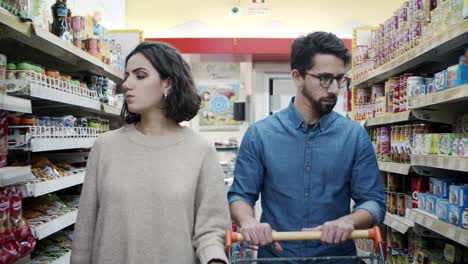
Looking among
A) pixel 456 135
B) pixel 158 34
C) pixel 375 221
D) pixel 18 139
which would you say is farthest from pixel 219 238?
pixel 158 34

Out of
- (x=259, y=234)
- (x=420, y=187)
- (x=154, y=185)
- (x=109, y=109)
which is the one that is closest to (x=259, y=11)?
(x=109, y=109)

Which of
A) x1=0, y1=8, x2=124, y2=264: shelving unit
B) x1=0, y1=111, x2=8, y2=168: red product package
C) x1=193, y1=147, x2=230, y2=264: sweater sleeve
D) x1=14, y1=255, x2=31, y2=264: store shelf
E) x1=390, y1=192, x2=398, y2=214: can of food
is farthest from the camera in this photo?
x1=390, y1=192, x2=398, y2=214: can of food

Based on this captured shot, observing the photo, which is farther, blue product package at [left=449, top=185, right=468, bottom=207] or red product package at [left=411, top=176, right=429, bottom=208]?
red product package at [left=411, top=176, right=429, bottom=208]

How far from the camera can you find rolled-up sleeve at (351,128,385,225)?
204 cm

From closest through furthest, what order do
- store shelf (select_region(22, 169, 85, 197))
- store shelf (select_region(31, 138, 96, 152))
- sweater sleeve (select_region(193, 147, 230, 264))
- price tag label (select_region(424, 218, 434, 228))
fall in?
1. sweater sleeve (select_region(193, 147, 230, 264))
2. store shelf (select_region(22, 169, 85, 197))
3. store shelf (select_region(31, 138, 96, 152))
4. price tag label (select_region(424, 218, 434, 228))

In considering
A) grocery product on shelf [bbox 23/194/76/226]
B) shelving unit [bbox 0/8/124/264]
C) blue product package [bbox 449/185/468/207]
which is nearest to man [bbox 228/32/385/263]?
blue product package [bbox 449/185/468/207]

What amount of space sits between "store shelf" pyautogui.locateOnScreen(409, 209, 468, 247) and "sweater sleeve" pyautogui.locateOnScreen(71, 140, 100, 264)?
162cm

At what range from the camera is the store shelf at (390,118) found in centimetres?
341

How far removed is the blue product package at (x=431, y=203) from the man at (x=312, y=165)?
1008 mm

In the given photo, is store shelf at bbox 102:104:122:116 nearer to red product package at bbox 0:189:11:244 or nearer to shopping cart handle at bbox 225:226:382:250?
red product package at bbox 0:189:11:244

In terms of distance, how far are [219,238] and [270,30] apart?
Result: 5591 mm

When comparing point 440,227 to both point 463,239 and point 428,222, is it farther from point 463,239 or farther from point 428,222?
point 463,239

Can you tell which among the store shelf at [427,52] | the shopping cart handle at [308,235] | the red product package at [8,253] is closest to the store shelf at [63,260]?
the red product package at [8,253]

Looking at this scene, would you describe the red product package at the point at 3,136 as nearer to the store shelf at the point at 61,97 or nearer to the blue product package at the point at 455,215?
the store shelf at the point at 61,97
